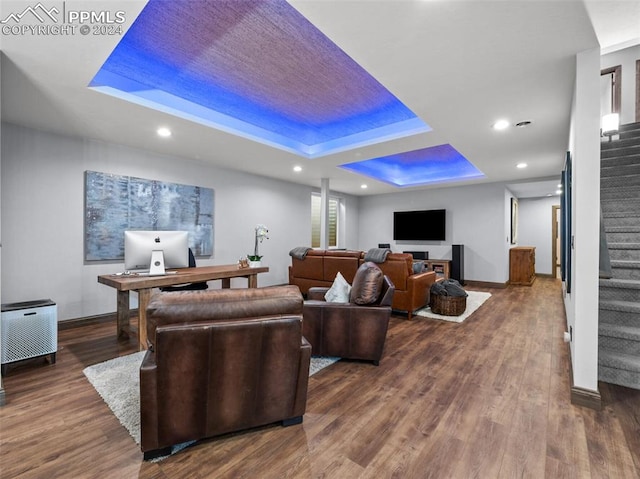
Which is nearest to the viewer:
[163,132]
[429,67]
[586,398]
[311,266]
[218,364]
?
[218,364]

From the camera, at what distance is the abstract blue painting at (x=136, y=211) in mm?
3855

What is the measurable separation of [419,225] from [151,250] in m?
6.44

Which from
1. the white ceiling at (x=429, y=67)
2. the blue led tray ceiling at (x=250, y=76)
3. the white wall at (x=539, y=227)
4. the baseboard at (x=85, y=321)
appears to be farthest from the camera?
the white wall at (x=539, y=227)

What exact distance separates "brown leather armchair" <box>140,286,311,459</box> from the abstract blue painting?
3149mm

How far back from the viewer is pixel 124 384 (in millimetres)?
2275

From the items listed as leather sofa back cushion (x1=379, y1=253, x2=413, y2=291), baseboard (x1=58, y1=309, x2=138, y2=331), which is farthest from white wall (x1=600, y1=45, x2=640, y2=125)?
baseboard (x1=58, y1=309, x2=138, y2=331)

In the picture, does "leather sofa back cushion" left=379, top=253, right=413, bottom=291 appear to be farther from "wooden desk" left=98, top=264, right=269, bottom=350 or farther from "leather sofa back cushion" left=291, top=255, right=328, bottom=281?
"wooden desk" left=98, top=264, right=269, bottom=350

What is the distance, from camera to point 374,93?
3.39m

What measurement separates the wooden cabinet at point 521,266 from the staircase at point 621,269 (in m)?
3.24

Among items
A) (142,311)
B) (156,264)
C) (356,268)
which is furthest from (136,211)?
(356,268)

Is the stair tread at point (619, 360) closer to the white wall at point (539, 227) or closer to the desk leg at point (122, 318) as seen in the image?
the desk leg at point (122, 318)

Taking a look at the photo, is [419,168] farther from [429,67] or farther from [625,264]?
[429,67]

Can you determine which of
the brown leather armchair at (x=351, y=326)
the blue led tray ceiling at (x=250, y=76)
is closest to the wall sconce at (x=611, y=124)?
the blue led tray ceiling at (x=250, y=76)

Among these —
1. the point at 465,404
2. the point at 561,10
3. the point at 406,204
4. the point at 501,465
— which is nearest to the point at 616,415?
the point at 465,404
